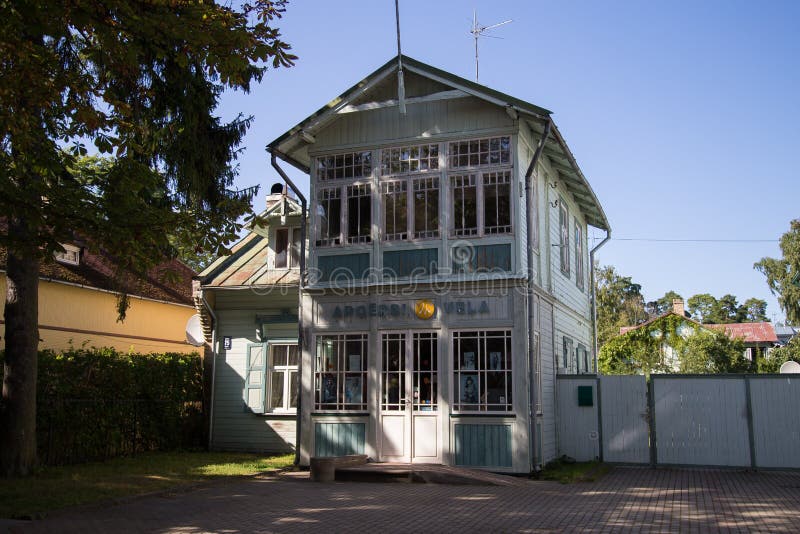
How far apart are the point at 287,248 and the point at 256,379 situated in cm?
346

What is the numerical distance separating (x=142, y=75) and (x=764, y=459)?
46.2 ft

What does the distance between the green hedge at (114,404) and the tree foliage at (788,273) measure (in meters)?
38.3

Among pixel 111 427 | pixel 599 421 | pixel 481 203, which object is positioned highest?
pixel 481 203

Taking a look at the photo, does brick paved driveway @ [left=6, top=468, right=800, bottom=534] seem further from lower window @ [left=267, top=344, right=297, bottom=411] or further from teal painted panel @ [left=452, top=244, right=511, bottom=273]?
lower window @ [left=267, top=344, right=297, bottom=411]

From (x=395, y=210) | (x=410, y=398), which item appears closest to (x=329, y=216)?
(x=395, y=210)

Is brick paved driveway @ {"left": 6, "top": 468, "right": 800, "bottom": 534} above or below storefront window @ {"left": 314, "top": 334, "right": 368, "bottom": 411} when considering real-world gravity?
below

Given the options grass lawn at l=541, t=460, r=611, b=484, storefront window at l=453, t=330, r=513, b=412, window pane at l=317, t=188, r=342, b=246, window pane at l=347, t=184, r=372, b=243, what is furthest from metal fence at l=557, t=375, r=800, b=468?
window pane at l=317, t=188, r=342, b=246

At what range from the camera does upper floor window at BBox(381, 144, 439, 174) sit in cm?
1492

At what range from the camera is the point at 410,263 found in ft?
48.1

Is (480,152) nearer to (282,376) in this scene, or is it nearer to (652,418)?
(652,418)

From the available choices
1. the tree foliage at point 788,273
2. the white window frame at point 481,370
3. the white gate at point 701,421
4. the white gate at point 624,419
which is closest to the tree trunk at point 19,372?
the white window frame at point 481,370

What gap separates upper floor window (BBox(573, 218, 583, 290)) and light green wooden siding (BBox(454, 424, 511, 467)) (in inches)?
299

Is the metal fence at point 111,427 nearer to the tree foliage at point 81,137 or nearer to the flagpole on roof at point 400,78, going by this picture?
the tree foliage at point 81,137

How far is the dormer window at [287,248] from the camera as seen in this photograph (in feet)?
62.8
